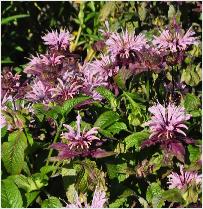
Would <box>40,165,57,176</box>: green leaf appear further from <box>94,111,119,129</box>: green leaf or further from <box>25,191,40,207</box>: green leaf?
<box>94,111,119,129</box>: green leaf

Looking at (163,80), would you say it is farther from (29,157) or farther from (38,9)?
(38,9)

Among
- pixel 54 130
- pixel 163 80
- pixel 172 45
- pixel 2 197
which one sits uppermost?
pixel 172 45

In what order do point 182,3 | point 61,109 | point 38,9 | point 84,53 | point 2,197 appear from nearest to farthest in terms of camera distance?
point 2,197 < point 61,109 < point 182,3 < point 84,53 < point 38,9

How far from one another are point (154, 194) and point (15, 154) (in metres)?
0.36

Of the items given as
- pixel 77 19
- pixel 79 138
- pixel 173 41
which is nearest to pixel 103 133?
pixel 79 138

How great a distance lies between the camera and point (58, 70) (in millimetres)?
1621

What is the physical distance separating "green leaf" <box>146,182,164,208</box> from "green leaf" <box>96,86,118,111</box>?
26 cm

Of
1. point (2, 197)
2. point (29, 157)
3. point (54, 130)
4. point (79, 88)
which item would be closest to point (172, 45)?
point (79, 88)

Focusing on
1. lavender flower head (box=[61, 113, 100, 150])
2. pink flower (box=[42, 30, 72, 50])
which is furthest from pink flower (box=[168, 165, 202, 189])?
pink flower (box=[42, 30, 72, 50])

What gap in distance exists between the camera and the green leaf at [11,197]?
4.21 feet

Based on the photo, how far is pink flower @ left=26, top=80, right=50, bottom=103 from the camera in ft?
5.24

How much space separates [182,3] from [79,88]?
1127 millimetres

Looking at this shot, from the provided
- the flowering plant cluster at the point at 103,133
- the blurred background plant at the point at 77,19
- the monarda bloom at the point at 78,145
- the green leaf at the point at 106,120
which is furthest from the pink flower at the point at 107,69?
the blurred background plant at the point at 77,19

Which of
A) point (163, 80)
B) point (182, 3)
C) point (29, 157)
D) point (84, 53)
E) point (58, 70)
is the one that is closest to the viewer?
point (29, 157)
